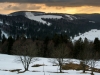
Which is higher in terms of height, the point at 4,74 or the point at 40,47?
the point at 4,74

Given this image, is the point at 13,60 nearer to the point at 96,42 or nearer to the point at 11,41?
the point at 11,41

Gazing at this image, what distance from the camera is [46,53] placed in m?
102

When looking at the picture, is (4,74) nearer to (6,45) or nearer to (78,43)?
(78,43)

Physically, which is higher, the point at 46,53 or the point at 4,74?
the point at 4,74

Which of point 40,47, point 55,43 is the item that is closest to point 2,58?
point 40,47

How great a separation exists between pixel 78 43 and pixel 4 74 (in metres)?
55.0

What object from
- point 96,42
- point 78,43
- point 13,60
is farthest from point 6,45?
point 96,42

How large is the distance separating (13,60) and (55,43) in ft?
82.5

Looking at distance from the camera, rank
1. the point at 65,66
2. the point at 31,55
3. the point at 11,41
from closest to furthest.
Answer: the point at 31,55, the point at 65,66, the point at 11,41

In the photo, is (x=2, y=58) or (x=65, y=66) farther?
(x=2, y=58)

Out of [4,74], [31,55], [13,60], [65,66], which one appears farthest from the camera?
[13,60]

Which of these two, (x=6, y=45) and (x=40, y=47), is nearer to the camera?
(x=40, y=47)

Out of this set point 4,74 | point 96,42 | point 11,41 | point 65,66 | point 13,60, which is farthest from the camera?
point 11,41

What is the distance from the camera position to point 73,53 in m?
98.2
